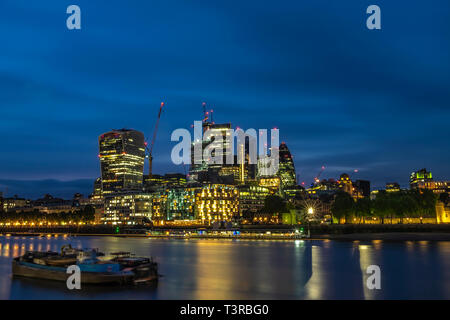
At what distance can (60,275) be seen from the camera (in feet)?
157

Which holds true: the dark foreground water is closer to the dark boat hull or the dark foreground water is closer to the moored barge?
the dark boat hull

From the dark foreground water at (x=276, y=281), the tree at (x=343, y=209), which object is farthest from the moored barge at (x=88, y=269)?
the tree at (x=343, y=209)

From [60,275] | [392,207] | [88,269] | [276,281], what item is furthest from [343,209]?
[88,269]

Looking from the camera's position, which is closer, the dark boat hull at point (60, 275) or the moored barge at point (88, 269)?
the dark boat hull at point (60, 275)

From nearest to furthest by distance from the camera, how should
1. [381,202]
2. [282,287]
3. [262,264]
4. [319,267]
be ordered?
[282,287], [319,267], [262,264], [381,202]

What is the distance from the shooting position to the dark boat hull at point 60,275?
44156 mm

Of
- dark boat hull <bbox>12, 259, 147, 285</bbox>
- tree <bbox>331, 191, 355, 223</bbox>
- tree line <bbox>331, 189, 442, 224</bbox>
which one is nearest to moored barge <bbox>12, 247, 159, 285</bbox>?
dark boat hull <bbox>12, 259, 147, 285</bbox>

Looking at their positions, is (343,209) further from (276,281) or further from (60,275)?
(60,275)

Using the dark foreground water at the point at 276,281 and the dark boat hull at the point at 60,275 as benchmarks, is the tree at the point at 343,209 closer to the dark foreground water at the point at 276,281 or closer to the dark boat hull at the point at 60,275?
the dark foreground water at the point at 276,281

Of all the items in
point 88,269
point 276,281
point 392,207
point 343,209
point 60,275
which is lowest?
point 276,281
